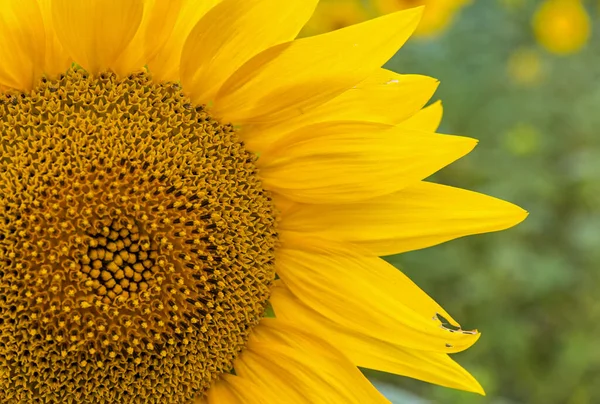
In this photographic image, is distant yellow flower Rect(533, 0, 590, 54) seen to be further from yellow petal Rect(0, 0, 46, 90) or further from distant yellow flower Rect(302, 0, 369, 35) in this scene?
yellow petal Rect(0, 0, 46, 90)

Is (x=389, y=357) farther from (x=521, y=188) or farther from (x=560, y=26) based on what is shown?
(x=560, y=26)

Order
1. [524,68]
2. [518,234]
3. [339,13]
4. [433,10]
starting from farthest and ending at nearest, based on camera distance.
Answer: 1. [524,68]
2. [433,10]
3. [339,13]
4. [518,234]

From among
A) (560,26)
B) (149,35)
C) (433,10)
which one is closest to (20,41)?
(149,35)

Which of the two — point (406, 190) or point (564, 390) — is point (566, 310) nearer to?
point (564, 390)

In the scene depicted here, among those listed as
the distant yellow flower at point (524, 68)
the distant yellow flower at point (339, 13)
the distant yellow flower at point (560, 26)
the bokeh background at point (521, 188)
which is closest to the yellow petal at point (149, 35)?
the bokeh background at point (521, 188)

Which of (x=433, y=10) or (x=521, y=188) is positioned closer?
(x=521, y=188)

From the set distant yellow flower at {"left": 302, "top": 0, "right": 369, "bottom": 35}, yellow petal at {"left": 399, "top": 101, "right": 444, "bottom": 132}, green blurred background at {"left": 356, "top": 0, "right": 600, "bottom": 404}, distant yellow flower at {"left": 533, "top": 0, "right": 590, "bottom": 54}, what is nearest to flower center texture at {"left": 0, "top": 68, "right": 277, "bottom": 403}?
yellow petal at {"left": 399, "top": 101, "right": 444, "bottom": 132}

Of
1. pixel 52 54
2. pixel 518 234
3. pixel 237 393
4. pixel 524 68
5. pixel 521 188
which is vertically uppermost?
pixel 524 68
